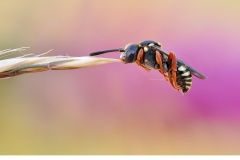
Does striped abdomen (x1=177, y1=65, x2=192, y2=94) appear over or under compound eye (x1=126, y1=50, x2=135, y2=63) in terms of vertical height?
under

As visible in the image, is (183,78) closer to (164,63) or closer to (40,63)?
(164,63)

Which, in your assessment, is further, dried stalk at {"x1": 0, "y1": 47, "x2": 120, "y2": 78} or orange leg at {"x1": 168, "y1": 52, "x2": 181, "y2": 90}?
orange leg at {"x1": 168, "y1": 52, "x2": 181, "y2": 90}

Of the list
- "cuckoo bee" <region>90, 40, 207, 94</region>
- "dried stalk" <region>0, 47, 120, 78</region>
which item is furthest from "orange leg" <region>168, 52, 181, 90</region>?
"dried stalk" <region>0, 47, 120, 78</region>

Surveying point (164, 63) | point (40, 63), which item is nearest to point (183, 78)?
point (164, 63)

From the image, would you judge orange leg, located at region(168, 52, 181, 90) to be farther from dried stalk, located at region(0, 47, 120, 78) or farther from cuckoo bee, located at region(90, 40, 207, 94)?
dried stalk, located at region(0, 47, 120, 78)

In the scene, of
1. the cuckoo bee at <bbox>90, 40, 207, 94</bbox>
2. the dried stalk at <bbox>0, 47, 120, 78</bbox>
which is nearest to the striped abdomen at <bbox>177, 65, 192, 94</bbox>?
the cuckoo bee at <bbox>90, 40, 207, 94</bbox>

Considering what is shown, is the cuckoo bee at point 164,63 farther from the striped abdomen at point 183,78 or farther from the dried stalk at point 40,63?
the dried stalk at point 40,63

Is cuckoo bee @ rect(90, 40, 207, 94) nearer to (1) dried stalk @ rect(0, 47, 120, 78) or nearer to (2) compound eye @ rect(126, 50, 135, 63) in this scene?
(2) compound eye @ rect(126, 50, 135, 63)

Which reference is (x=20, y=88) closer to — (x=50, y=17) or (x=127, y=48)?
(x=50, y=17)
